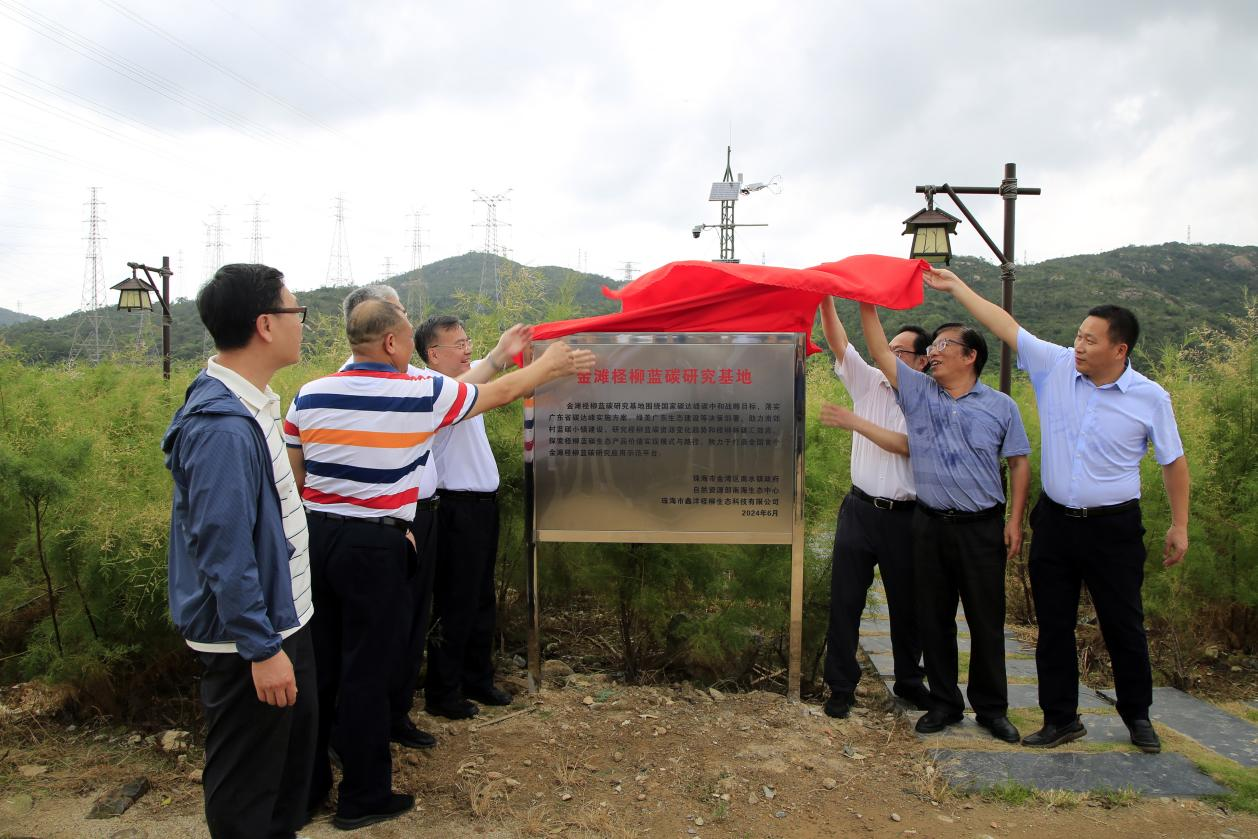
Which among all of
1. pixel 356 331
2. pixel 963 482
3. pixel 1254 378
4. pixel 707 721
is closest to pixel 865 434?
pixel 963 482

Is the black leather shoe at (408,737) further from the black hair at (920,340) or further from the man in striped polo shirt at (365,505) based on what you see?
the black hair at (920,340)

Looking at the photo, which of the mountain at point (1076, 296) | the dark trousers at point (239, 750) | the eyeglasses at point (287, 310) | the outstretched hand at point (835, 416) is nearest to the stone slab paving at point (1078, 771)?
the outstretched hand at point (835, 416)

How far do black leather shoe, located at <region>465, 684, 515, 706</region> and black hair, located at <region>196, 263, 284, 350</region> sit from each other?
8.45 feet

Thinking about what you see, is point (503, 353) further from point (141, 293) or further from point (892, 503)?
point (141, 293)

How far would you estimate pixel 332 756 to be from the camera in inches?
136

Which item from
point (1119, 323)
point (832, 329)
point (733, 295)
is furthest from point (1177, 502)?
point (733, 295)

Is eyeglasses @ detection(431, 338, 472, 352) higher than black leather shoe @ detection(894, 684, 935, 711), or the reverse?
eyeglasses @ detection(431, 338, 472, 352)

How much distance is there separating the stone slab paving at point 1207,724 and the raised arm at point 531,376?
11.0 ft

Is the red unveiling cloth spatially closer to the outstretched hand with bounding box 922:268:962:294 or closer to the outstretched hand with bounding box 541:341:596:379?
the outstretched hand with bounding box 922:268:962:294

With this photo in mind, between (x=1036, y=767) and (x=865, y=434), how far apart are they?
1592 millimetres

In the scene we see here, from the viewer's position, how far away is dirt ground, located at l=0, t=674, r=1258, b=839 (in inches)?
118

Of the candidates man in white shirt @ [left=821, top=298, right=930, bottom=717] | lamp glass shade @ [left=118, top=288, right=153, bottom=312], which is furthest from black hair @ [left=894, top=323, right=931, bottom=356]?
lamp glass shade @ [left=118, top=288, right=153, bottom=312]

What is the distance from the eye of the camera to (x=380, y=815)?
2.95m

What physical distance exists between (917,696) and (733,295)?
222cm
